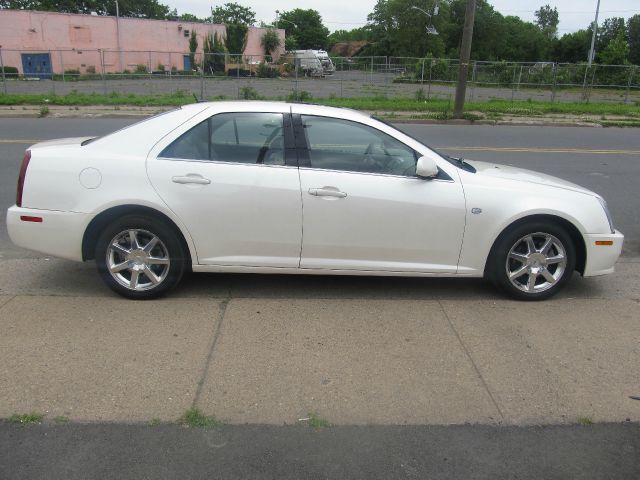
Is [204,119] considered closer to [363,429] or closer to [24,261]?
[24,261]

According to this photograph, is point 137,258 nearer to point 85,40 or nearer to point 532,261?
point 532,261

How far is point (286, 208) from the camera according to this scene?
4480mm

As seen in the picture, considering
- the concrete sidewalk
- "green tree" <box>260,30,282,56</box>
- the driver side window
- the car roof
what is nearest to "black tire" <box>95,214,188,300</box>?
the concrete sidewalk

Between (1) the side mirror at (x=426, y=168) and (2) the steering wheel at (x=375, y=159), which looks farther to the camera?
(2) the steering wheel at (x=375, y=159)

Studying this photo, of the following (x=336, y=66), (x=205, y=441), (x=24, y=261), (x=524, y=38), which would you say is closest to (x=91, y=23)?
(x=336, y=66)

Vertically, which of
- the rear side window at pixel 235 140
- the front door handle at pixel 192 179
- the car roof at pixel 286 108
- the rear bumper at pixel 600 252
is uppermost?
the car roof at pixel 286 108

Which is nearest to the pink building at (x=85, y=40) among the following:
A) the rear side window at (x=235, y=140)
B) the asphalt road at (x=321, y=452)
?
the rear side window at (x=235, y=140)

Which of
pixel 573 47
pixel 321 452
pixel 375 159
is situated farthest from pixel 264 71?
pixel 573 47

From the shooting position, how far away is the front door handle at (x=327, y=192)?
447cm

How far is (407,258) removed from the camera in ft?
15.3

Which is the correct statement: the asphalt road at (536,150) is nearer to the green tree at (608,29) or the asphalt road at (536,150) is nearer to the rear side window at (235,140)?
the rear side window at (235,140)

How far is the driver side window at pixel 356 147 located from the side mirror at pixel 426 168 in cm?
13

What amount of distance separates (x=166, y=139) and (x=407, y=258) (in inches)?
82.7

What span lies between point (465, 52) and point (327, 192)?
641 inches
